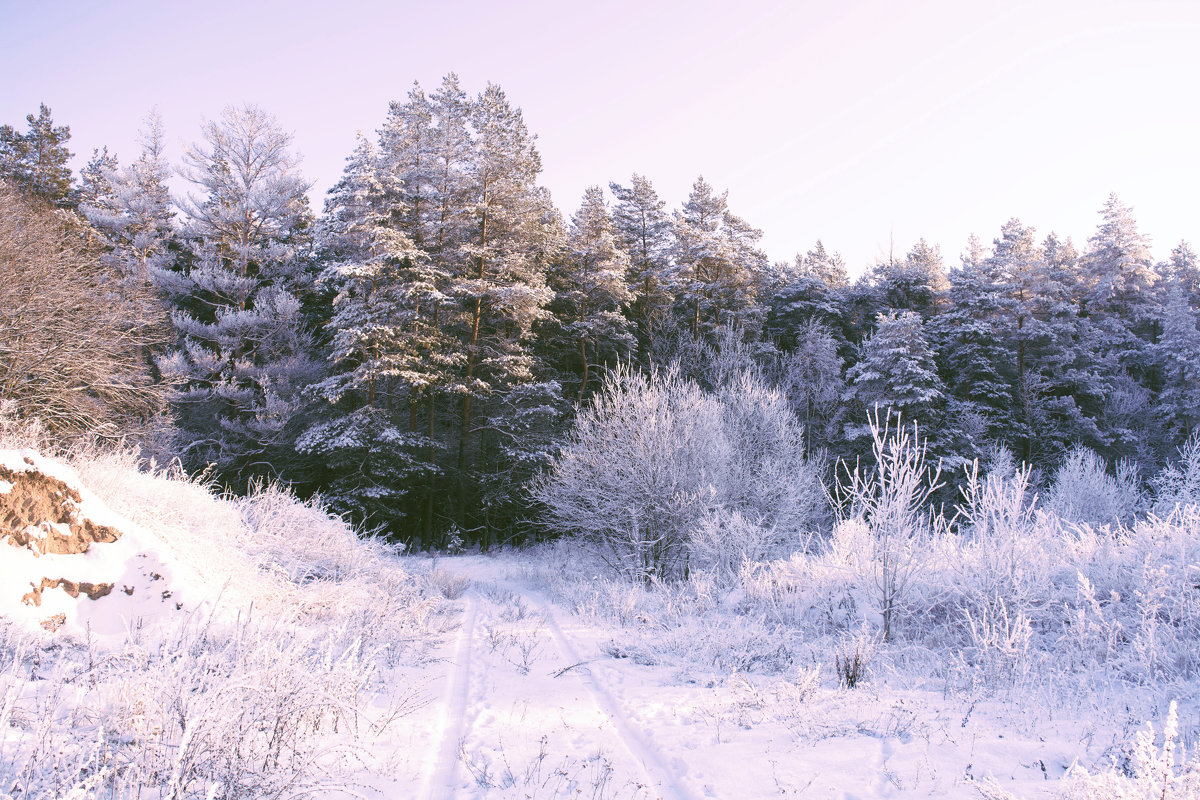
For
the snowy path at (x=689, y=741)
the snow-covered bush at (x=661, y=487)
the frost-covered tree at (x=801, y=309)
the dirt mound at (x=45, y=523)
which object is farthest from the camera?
the frost-covered tree at (x=801, y=309)

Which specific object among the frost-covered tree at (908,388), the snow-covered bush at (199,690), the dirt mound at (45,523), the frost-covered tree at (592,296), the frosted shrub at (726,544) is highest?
the frost-covered tree at (592,296)

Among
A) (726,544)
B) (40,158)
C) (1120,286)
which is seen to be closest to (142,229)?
(40,158)

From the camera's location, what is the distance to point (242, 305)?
2184 cm

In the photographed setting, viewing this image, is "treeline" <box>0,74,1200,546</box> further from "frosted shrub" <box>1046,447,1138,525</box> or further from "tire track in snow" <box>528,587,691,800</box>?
"tire track in snow" <box>528,587,691,800</box>

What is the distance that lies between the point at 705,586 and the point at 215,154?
24.0m

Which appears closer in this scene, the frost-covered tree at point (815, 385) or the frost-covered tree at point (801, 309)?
the frost-covered tree at point (815, 385)

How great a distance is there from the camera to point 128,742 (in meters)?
3.23

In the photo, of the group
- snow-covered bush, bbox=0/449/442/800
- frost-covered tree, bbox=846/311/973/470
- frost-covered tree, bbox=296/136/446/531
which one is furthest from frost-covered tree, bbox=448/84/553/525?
frost-covered tree, bbox=846/311/973/470

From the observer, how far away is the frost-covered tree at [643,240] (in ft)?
99.6

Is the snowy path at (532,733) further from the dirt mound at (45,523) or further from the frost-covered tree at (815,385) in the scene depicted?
the frost-covered tree at (815,385)

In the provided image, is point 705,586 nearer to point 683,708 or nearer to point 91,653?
point 683,708

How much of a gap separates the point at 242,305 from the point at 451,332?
7.88 m

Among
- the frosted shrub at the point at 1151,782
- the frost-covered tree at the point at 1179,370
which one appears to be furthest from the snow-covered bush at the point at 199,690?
the frost-covered tree at the point at 1179,370

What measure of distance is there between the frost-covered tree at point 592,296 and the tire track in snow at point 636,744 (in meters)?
18.5
